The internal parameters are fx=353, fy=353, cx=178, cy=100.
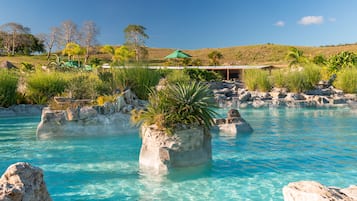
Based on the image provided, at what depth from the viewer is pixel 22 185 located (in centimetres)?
309

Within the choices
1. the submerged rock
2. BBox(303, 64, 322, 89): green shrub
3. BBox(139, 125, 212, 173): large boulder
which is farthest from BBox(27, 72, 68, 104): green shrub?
BBox(303, 64, 322, 89): green shrub

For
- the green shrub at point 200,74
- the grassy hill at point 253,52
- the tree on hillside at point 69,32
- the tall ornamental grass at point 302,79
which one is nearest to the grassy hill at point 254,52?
the grassy hill at point 253,52

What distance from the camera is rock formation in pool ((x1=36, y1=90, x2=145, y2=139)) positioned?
36.3 ft

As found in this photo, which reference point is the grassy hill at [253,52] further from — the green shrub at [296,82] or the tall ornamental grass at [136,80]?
the tall ornamental grass at [136,80]

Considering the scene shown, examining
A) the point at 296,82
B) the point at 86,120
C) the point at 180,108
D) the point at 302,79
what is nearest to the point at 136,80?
the point at 86,120

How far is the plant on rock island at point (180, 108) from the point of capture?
699 cm

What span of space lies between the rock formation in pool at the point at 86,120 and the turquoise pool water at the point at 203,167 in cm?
43

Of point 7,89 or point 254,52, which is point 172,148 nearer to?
point 7,89

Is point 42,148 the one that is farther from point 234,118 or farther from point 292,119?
point 292,119

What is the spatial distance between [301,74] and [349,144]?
16.8 m

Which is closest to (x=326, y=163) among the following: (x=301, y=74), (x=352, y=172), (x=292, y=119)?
(x=352, y=172)

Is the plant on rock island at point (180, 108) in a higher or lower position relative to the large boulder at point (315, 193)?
A: higher

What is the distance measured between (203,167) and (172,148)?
0.77 m

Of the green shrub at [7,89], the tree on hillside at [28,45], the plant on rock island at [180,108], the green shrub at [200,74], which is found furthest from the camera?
the tree on hillside at [28,45]
